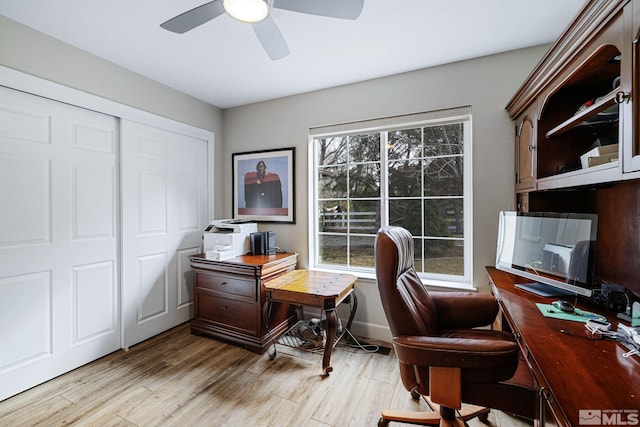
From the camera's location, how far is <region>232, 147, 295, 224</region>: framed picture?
9.67ft

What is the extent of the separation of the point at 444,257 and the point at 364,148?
50.1 inches

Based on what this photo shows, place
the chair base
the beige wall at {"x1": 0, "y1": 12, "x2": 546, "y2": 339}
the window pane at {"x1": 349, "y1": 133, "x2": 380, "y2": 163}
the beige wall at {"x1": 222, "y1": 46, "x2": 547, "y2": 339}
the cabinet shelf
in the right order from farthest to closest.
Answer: the window pane at {"x1": 349, "y1": 133, "x2": 380, "y2": 163}
the beige wall at {"x1": 222, "y1": 46, "x2": 547, "y2": 339}
the beige wall at {"x1": 0, "y1": 12, "x2": 546, "y2": 339}
the chair base
the cabinet shelf

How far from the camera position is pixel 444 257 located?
241 cm

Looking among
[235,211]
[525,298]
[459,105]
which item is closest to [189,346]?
[235,211]

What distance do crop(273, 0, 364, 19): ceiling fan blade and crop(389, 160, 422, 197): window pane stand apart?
1.43 meters

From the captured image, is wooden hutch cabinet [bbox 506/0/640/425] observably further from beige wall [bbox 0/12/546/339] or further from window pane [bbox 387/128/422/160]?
window pane [bbox 387/128/422/160]

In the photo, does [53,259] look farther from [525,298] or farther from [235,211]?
[525,298]

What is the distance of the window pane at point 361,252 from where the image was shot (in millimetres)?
2729

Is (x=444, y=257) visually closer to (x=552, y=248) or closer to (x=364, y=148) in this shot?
(x=552, y=248)

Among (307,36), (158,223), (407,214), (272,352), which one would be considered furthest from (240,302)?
(307,36)

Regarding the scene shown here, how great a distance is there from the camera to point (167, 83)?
265 centimetres

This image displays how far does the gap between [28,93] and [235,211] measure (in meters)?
1.91

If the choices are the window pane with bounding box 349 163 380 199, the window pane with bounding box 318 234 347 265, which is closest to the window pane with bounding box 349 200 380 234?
the window pane with bounding box 349 163 380 199

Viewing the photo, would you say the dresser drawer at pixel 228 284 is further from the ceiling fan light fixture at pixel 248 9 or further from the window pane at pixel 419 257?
the ceiling fan light fixture at pixel 248 9
